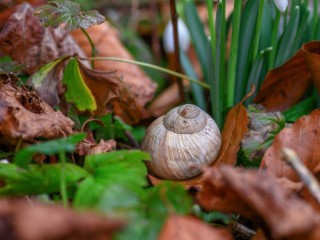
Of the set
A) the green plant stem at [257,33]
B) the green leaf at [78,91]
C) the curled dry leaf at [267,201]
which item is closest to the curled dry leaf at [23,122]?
the green leaf at [78,91]

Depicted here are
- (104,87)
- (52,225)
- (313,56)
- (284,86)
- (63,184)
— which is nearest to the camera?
(52,225)

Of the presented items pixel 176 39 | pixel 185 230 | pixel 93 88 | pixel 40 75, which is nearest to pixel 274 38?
pixel 176 39

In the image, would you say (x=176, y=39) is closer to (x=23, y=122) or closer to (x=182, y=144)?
(x=182, y=144)

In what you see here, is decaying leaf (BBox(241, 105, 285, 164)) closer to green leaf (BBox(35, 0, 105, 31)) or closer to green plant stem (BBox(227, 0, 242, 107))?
green plant stem (BBox(227, 0, 242, 107))

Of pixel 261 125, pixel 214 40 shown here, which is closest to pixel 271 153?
pixel 261 125

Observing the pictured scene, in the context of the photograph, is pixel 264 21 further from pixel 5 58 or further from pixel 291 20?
pixel 5 58

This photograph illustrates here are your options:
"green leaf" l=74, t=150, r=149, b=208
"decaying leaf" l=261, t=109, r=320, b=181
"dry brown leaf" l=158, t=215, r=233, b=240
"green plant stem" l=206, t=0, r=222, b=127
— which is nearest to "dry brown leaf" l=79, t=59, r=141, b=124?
"green plant stem" l=206, t=0, r=222, b=127
